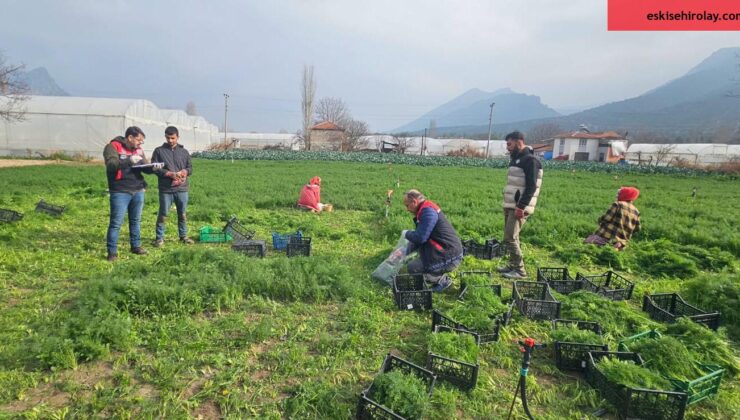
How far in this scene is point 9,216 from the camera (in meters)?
7.95

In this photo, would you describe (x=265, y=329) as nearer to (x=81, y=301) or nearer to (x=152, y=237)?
(x=81, y=301)

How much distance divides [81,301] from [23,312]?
770 millimetres

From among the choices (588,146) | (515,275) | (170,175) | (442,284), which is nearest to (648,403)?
(442,284)

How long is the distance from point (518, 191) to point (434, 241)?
5.46ft

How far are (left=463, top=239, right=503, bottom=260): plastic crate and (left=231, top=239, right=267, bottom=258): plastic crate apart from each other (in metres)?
3.66

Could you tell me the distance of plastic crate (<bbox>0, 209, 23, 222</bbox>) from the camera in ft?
25.9

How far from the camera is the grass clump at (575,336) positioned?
12.1ft

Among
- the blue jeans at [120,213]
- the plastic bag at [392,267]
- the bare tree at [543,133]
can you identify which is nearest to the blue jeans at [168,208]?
the blue jeans at [120,213]

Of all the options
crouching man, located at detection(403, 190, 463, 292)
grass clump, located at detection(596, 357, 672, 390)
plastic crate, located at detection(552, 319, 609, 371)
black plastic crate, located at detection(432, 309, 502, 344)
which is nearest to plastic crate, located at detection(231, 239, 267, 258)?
crouching man, located at detection(403, 190, 463, 292)

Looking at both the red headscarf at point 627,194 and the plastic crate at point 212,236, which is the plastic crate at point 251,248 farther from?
the red headscarf at point 627,194

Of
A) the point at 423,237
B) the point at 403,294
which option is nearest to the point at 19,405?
the point at 403,294

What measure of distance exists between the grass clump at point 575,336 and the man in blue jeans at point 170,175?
6422mm

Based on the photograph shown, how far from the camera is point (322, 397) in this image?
3.03 meters

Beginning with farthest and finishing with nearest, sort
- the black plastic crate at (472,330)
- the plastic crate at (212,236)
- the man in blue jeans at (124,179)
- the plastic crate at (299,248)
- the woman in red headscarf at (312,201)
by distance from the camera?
the woman in red headscarf at (312,201) → the plastic crate at (212,236) → the plastic crate at (299,248) → the man in blue jeans at (124,179) → the black plastic crate at (472,330)
